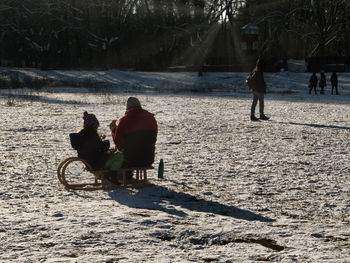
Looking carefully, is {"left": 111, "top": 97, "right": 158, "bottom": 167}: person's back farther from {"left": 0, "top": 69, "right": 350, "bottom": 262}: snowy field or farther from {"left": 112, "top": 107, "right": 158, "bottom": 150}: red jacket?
{"left": 0, "top": 69, "right": 350, "bottom": 262}: snowy field

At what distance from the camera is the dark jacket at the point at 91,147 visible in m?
6.53

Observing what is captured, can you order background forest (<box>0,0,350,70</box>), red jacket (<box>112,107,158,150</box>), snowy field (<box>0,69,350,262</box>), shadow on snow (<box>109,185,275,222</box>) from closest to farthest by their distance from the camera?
snowy field (<box>0,69,350,262</box>)
shadow on snow (<box>109,185,275,222</box>)
red jacket (<box>112,107,158,150</box>)
background forest (<box>0,0,350,70</box>)

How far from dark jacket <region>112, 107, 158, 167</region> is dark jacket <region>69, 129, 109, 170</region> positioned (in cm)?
24

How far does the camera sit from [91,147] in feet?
21.4

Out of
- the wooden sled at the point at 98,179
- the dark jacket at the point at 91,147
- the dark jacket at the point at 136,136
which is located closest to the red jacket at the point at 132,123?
the dark jacket at the point at 136,136

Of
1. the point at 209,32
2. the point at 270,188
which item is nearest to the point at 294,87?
the point at 209,32

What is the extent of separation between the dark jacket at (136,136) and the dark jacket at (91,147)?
0.24m

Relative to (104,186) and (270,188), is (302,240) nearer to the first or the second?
(270,188)

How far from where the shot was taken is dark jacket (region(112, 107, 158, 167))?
21.2 ft

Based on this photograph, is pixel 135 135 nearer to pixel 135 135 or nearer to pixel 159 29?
pixel 135 135

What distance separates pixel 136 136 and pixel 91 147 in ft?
2.05

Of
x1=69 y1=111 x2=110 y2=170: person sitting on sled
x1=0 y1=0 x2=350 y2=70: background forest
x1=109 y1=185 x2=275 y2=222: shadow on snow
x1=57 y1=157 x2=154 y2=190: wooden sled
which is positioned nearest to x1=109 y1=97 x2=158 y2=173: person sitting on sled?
x1=57 y1=157 x2=154 y2=190: wooden sled

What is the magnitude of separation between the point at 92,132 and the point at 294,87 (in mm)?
29977

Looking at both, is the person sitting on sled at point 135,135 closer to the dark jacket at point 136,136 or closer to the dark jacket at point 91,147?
the dark jacket at point 136,136
